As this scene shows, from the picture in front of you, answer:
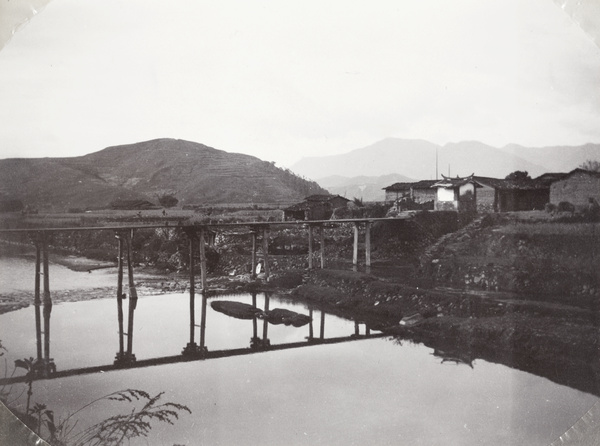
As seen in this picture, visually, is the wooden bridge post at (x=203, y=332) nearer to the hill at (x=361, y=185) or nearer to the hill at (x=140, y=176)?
the hill at (x=140, y=176)

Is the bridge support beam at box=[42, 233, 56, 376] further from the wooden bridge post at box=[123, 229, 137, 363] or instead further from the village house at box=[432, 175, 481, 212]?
the village house at box=[432, 175, 481, 212]

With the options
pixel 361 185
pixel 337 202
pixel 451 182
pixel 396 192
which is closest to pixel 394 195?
pixel 396 192

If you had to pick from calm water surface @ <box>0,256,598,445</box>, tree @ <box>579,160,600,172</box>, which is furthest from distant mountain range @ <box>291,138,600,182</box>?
calm water surface @ <box>0,256,598,445</box>

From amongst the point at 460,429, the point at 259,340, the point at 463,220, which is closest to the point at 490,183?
the point at 463,220

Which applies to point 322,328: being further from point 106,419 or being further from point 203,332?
point 106,419

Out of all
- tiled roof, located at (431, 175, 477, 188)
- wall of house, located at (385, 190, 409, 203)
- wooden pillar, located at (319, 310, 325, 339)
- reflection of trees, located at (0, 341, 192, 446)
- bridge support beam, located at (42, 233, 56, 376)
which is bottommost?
wooden pillar, located at (319, 310, 325, 339)

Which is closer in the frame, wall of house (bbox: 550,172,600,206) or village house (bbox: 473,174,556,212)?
wall of house (bbox: 550,172,600,206)

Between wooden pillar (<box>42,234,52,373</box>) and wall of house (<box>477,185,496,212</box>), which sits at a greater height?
wall of house (<box>477,185,496,212</box>)
